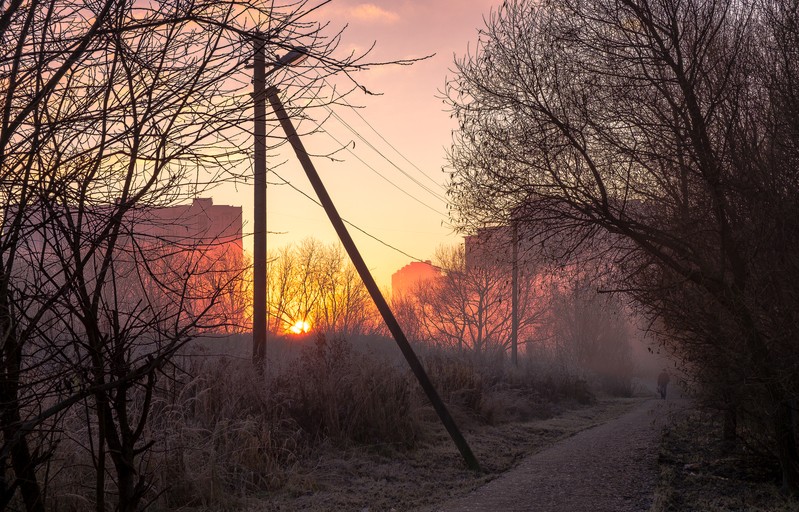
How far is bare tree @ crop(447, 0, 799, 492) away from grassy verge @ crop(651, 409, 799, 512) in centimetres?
71

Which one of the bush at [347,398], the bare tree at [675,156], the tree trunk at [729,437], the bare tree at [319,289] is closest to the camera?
the bare tree at [675,156]

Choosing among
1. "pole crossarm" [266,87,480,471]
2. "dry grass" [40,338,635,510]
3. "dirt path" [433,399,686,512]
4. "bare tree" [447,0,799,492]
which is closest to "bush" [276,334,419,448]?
"dry grass" [40,338,635,510]

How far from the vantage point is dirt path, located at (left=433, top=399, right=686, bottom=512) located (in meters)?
9.14

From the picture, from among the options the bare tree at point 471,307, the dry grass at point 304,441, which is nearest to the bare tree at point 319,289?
the bare tree at point 471,307

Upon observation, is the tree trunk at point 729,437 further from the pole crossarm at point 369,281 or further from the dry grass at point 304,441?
the pole crossarm at point 369,281

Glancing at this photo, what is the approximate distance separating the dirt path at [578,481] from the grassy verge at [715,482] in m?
0.29

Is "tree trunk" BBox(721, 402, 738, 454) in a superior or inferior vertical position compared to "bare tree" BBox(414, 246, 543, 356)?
inferior

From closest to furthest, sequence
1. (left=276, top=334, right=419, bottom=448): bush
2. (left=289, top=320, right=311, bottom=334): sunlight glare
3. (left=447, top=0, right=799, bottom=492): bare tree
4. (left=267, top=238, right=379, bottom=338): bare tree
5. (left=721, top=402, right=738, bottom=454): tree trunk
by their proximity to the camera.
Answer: (left=447, top=0, right=799, bottom=492): bare tree
(left=721, top=402, right=738, bottom=454): tree trunk
(left=276, top=334, right=419, bottom=448): bush
(left=289, top=320, right=311, bottom=334): sunlight glare
(left=267, top=238, right=379, bottom=338): bare tree

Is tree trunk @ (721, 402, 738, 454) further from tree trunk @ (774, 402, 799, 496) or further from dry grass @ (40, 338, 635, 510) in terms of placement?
dry grass @ (40, 338, 635, 510)

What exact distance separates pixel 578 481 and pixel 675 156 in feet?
15.6

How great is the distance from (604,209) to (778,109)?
8.00 ft

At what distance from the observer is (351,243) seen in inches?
513

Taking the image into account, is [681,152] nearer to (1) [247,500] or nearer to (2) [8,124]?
(1) [247,500]

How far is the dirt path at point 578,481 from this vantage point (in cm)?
914
